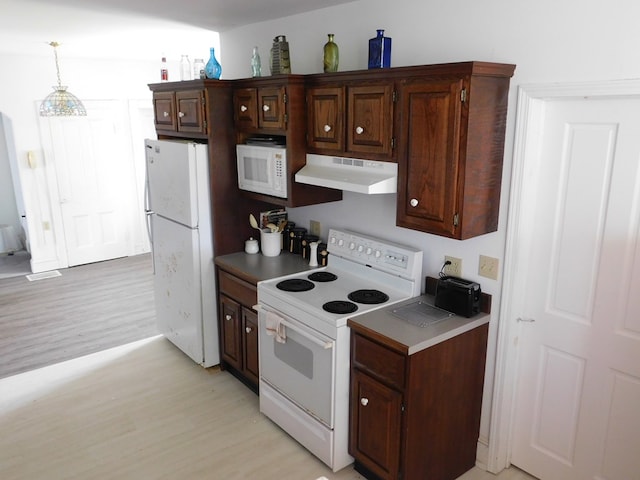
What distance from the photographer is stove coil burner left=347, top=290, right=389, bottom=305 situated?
110 inches

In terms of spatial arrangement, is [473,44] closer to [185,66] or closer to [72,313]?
[185,66]

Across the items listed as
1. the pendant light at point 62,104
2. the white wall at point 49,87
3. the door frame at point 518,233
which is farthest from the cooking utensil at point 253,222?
the pendant light at point 62,104

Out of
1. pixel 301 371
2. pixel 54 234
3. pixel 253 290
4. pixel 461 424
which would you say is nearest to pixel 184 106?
pixel 253 290

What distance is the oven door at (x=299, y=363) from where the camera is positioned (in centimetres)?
266

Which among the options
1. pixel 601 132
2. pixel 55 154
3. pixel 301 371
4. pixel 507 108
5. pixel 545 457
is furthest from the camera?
pixel 55 154

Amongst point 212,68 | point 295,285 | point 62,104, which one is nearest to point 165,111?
point 212,68

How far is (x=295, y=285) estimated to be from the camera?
3.07 meters

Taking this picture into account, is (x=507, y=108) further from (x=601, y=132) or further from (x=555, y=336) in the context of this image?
(x=555, y=336)

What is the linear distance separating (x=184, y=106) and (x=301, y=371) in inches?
81.3

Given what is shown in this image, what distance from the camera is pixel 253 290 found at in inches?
129

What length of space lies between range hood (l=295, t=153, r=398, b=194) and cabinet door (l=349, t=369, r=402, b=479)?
3.11ft

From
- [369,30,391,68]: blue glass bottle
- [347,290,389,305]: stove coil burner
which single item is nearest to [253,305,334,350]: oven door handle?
[347,290,389,305]: stove coil burner

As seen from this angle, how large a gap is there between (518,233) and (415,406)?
968mm

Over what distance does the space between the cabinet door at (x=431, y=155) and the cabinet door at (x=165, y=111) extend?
2.05m
